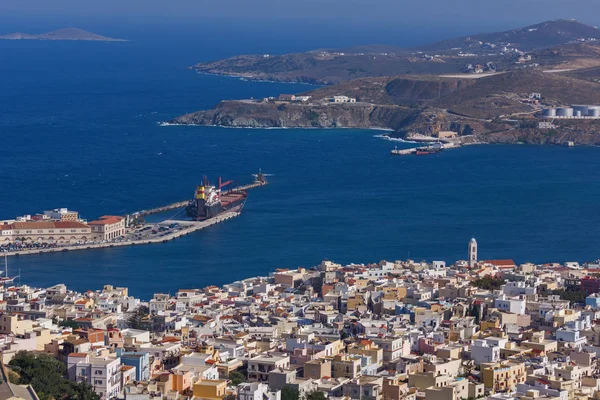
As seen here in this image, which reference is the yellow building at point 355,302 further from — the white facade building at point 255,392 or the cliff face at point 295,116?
the cliff face at point 295,116

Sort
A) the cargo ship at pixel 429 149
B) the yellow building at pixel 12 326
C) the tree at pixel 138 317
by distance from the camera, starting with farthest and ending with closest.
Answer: the cargo ship at pixel 429 149, the tree at pixel 138 317, the yellow building at pixel 12 326

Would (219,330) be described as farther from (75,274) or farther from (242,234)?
→ (242,234)

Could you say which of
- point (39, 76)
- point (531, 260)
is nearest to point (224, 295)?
point (531, 260)

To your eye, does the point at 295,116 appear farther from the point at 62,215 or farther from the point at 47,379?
the point at 47,379

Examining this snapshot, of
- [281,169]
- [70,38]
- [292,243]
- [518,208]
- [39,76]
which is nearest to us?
[292,243]

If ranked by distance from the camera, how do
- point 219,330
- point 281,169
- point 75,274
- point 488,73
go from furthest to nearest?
point 488,73
point 281,169
point 75,274
point 219,330

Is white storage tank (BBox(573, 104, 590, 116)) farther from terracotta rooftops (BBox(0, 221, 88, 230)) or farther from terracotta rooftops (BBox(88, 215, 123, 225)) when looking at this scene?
terracotta rooftops (BBox(0, 221, 88, 230))

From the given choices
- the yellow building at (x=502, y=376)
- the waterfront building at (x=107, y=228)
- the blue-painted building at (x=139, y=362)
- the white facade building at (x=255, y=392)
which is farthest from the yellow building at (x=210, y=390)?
the waterfront building at (x=107, y=228)
